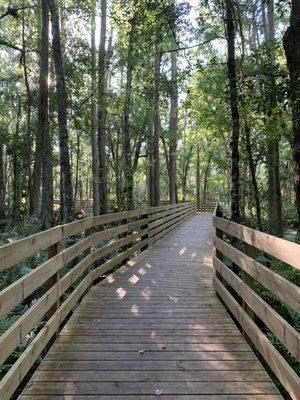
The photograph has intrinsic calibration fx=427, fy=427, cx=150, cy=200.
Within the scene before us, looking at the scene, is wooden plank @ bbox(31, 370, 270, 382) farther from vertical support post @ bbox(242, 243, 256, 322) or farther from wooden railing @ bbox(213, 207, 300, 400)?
vertical support post @ bbox(242, 243, 256, 322)

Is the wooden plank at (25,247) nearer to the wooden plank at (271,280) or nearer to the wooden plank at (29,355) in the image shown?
the wooden plank at (29,355)

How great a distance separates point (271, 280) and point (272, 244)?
30 centimetres

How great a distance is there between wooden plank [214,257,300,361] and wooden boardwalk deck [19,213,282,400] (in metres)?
0.51

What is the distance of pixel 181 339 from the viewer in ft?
15.5

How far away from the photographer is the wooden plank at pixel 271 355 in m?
2.98

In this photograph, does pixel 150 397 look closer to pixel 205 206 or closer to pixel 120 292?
pixel 120 292

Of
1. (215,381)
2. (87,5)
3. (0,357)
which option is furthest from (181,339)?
(87,5)

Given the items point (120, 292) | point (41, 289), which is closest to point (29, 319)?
point (120, 292)

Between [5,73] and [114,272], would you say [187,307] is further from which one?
[5,73]

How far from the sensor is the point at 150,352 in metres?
4.36

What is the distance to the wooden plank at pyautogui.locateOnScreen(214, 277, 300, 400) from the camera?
2.98 m

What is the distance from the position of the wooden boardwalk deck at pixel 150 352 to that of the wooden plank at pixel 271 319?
51 centimetres

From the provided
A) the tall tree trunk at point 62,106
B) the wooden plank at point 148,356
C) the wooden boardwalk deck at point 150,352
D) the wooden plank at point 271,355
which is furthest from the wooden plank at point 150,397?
the tall tree trunk at point 62,106

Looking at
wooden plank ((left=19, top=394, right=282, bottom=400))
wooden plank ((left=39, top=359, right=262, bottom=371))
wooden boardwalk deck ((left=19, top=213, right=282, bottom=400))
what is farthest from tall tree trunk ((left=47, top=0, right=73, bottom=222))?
wooden plank ((left=19, top=394, right=282, bottom=400))
